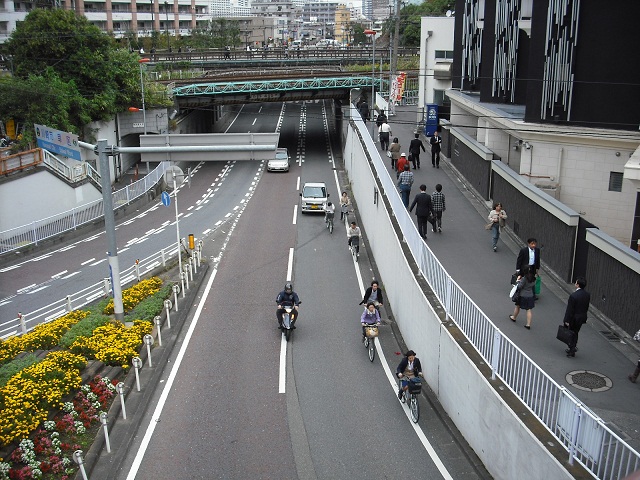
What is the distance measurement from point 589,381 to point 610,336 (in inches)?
82.0

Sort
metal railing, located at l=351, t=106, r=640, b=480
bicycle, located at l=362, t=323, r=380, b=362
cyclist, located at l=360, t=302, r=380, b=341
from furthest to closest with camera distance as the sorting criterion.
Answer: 1. cyclist, located at l=360, t=302, r=380, b=341
2. bicycle, located at l=362, t=323, r=380, b=362
3. metal railing, located at l=351, t=106, r=640, b=480

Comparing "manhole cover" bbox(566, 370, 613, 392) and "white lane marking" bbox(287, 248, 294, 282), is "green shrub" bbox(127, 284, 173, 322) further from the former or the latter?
"manhole cover" bbox(566, 370, 613, 392)

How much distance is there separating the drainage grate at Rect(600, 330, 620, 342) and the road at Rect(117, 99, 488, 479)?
11.6 feet

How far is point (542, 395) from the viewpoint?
9.24 meters

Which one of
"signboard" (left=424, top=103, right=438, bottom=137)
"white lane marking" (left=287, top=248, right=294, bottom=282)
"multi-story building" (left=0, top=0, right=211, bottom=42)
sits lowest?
"white lane marking" (left=287, top=248, right=294, bottom=282)

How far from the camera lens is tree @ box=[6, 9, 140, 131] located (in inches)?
1594

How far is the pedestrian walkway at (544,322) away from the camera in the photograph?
1054 centimetres

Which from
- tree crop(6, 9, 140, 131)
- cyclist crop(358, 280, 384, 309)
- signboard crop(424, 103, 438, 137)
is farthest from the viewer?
tree crop(6, 9, 140, 131)

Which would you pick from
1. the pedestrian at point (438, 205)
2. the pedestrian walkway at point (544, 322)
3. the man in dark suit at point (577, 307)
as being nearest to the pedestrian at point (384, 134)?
the pedestrian walkway at point (544, 322)

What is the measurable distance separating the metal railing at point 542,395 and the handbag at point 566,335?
1.66 meters

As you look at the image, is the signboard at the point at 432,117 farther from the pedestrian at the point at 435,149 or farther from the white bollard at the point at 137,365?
the white bollard at the point at 137,365

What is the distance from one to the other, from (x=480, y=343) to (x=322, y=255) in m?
14.8

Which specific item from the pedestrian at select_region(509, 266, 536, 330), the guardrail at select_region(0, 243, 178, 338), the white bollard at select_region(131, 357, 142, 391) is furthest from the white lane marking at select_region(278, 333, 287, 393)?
the guardrail at select_region(0, 243, 178, 338)

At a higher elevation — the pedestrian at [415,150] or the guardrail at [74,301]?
the pedestrian at [415,150]
